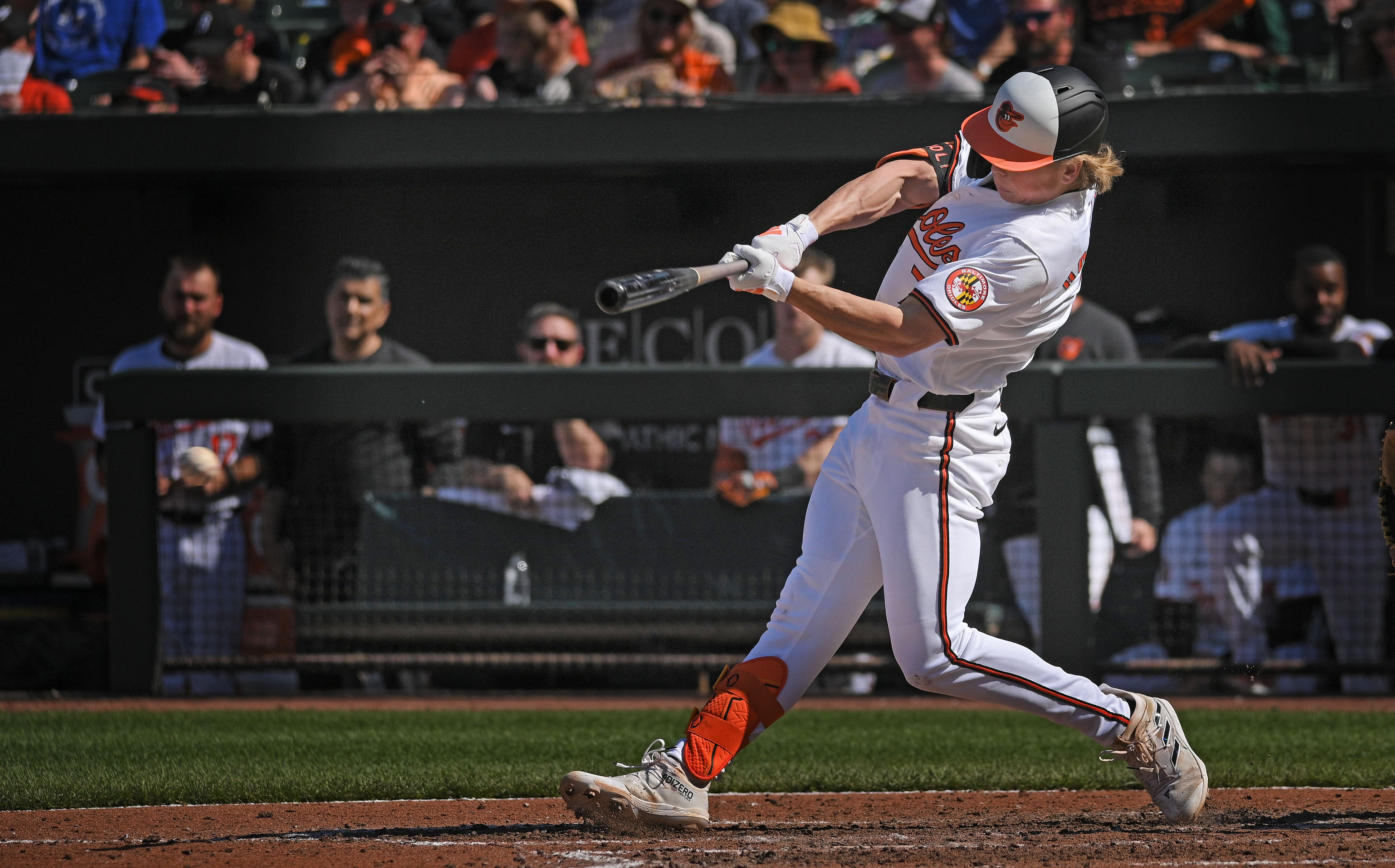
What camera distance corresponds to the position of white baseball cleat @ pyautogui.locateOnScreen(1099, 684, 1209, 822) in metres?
3.33

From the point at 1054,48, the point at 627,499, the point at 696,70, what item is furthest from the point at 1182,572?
the point at 696,70

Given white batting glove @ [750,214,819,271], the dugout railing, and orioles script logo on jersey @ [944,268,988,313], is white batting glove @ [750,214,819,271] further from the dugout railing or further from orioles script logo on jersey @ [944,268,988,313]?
the dugout railing

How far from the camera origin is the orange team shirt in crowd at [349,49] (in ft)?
24.4

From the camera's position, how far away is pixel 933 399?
321cm

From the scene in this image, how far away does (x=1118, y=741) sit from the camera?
3318 mm

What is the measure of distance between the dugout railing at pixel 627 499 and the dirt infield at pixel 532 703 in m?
0.14

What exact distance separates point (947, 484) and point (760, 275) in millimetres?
642

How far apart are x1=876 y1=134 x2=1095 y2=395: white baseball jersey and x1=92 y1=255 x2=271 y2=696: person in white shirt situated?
136 inches

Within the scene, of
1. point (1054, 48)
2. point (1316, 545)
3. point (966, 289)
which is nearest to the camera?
point (966, 289)

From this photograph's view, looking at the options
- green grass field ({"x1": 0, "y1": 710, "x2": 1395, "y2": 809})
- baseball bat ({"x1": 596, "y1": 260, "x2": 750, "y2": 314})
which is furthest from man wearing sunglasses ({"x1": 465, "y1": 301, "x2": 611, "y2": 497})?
baseball bat ({"x1": 596, "y1": 260, "x2": 750, "y2": 314})

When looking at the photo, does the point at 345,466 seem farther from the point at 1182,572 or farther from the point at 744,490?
the point at 1182,572

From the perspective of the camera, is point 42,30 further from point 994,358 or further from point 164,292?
point 994,358

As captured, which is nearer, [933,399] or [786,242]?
[786,242]

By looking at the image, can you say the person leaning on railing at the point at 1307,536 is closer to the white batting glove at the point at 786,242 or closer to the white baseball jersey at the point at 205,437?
the white batting glove at the point at 786,242
